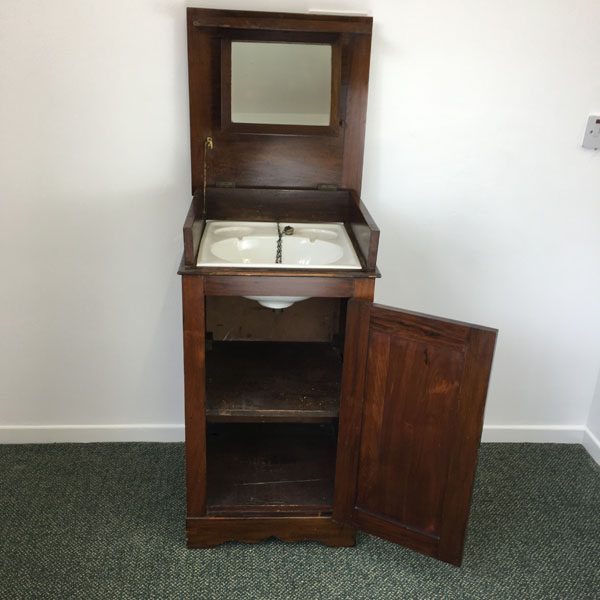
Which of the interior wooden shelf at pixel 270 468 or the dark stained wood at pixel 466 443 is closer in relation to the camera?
the dark stained wood at pixel 466 443

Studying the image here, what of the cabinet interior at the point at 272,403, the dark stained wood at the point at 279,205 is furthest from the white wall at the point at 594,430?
the dark stained wood at the point at 279,205

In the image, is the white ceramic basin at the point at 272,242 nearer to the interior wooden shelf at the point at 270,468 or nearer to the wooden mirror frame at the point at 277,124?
the wooden mirror frame at the point at 277,124

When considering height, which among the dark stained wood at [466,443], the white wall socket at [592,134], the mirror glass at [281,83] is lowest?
the dark stained wood at [466,443]

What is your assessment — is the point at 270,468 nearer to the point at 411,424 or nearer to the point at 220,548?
the point at 220,548

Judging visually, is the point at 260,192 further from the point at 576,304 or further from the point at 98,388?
the point at 576,304

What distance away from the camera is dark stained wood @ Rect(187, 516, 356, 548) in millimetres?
2045

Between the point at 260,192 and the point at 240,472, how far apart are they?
3.03ft

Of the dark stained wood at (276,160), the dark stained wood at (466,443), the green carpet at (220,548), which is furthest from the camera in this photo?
the dark stained wood at (276,160)

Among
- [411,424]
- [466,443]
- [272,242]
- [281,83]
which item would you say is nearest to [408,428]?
[411,424]

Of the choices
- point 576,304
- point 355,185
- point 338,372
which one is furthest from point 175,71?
point 576,304

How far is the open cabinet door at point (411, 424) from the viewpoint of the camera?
170cm

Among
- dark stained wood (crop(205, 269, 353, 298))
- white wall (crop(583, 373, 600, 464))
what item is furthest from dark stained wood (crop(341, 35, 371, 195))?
white wall (crop(583, 373, 600, 464))

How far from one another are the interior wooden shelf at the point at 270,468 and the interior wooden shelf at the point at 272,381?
0.65 ft

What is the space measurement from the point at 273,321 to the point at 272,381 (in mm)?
325
